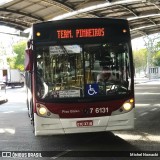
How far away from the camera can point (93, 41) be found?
8.96 metres

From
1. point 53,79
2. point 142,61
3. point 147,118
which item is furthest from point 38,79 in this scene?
point 142,61

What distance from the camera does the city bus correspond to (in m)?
8.75

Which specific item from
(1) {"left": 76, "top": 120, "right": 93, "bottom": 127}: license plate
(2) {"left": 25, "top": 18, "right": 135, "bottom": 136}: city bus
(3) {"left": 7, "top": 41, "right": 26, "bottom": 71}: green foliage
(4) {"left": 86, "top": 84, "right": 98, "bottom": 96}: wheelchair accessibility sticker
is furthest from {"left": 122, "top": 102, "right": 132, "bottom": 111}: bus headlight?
(3) {"left": 7, "top": 41, "right": 26, "bottom": 71}: green foliage

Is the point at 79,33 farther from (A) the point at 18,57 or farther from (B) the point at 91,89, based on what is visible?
(A) the point at 18,57

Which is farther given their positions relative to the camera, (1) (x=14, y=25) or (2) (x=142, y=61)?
(2) (x=142, y=61)

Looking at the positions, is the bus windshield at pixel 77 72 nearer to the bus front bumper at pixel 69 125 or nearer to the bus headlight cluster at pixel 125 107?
the bus headlight cluster at pixel 125 107

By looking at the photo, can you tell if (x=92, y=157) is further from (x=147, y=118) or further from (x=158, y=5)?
(x=158, y=5)

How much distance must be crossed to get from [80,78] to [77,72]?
0.15 metres

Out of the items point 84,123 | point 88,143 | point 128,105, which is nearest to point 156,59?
point 88,143

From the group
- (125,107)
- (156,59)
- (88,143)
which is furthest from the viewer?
(156,59)

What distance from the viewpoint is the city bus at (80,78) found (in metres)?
8.75

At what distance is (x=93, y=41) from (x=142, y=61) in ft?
352

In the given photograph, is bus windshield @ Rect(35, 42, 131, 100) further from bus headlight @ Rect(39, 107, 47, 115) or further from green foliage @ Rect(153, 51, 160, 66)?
green foliage @ Rect(153, 51, 160, 66)

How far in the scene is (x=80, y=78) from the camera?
8.74m
